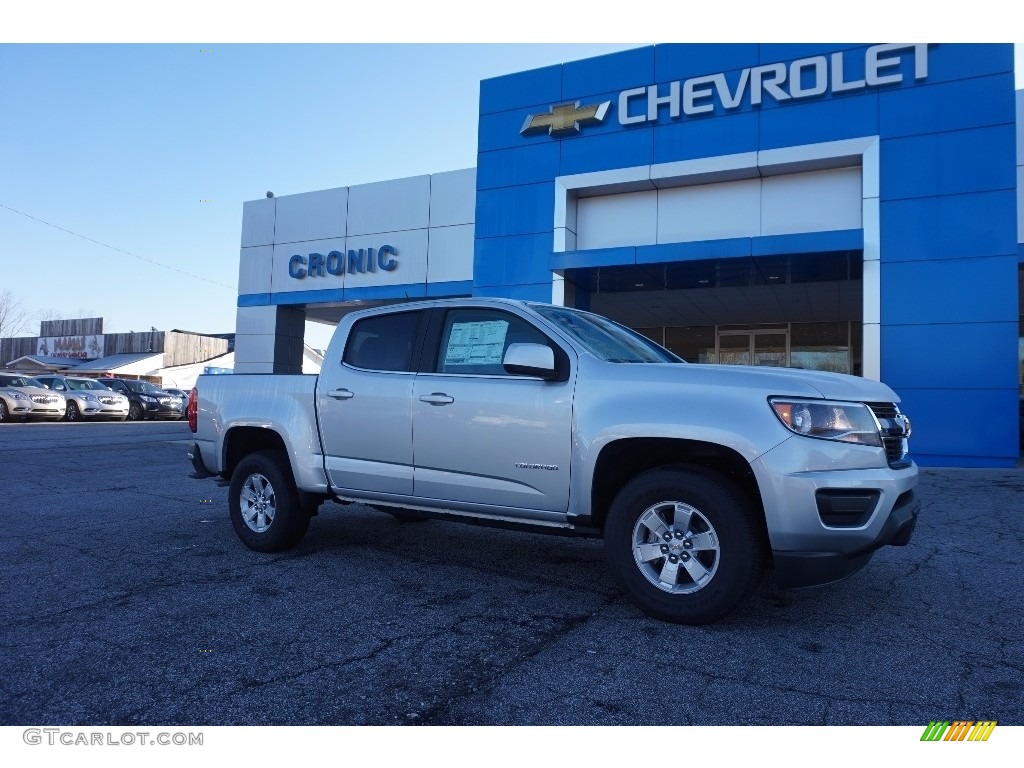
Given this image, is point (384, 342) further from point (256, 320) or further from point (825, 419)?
point (256, 320)

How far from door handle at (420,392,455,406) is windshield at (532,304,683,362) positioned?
81 centimetres

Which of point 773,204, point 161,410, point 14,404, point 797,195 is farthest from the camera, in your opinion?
point 161,410

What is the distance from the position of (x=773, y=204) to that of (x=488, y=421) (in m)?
11.8

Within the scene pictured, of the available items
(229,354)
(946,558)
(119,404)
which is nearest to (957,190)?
(946,558)

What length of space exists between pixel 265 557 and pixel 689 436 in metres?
3.26

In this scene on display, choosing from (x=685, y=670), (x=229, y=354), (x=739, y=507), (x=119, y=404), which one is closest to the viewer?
(x=685, y=670)

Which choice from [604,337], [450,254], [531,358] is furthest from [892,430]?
[450,254]

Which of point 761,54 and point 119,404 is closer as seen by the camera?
point 761,54

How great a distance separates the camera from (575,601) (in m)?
4.17

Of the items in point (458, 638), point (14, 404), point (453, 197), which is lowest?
point (458, 638)

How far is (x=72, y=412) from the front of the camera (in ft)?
79.9

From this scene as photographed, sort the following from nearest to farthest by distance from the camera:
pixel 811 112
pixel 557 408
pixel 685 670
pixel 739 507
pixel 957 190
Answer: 1. pixel 685 670
2. pixel 739 507
3. pixel 557 408
4. pixel 957 190
5. pixel 811 112

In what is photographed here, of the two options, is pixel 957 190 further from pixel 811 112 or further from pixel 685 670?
pixel 685 670

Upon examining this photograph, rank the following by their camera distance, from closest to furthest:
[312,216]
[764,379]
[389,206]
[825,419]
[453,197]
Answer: [825,419]
[764,379]
[453,197]
[389,206]
[312,216]
